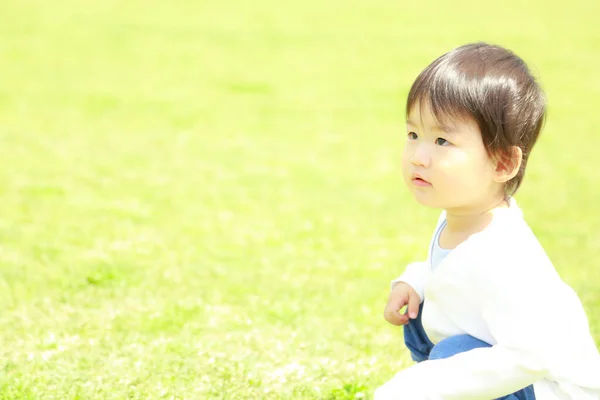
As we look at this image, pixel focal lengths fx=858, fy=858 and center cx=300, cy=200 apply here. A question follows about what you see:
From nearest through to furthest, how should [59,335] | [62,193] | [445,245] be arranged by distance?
[445,245] < [59,335] < [62,193]

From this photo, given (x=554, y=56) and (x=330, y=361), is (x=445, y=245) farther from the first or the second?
(x=554, y=56)

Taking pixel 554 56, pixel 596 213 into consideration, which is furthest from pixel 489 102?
pixel 554 56

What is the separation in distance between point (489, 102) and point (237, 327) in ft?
10.9

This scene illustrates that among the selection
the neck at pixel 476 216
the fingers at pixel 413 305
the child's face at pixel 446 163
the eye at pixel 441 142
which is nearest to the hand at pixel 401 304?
the fingers at pixel 413 305

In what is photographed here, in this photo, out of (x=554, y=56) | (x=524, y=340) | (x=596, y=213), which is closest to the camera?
(x=524, y=340)

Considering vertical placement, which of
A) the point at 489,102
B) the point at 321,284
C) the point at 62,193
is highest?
the point at 489,102

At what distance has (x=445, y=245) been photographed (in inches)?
160

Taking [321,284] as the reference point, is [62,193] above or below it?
below

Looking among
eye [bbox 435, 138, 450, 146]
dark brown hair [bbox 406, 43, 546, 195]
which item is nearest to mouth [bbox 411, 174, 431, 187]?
eye [bbox 435, 138, 450, 146]

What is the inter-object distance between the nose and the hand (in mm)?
822

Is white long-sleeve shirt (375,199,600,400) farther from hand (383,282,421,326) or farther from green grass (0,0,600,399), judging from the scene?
green grass (0,0,600,399)

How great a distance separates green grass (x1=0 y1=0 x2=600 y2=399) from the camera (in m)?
5.71

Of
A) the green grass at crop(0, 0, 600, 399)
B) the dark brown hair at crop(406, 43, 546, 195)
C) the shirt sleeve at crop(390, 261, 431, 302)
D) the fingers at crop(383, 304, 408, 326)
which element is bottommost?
the green grass at crop(0, 0, 600, 399)

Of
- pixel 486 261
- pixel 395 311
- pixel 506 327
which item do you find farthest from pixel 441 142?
pixel 395 311
